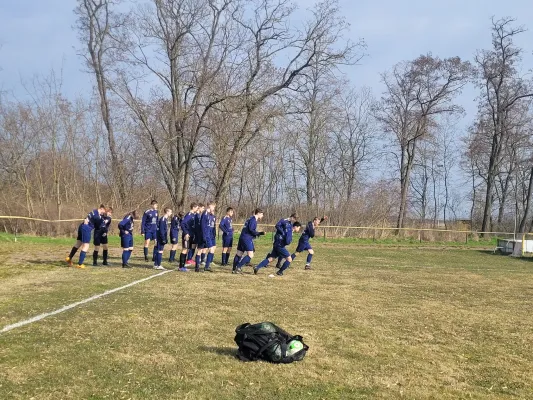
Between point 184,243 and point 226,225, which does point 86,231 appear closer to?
point 184,243

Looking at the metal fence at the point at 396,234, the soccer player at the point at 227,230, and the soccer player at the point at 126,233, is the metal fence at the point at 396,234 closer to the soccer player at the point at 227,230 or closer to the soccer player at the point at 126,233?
the soccer player at the point at 227,230

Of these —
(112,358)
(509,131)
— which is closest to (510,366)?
(112,358)

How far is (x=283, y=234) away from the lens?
1484cm

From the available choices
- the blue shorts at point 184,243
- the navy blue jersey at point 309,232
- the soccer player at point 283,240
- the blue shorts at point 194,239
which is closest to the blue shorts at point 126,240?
the blue shorts at point 184,243

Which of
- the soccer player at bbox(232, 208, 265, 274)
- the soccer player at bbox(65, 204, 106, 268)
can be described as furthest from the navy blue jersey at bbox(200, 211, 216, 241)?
the soccer player at bbox(65, 204, 106, 268)

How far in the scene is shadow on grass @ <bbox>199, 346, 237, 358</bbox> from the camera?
6.16 meters

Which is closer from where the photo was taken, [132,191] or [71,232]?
[71,232]

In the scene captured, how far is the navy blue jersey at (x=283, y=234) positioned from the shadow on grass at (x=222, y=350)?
8.45 m

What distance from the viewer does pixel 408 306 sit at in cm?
1007

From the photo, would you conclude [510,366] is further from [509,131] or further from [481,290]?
[509,131]

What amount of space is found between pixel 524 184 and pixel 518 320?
156 ft

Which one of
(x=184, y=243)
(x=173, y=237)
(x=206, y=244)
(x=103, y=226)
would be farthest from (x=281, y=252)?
(x=103, y=226)

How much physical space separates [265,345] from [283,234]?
902cm

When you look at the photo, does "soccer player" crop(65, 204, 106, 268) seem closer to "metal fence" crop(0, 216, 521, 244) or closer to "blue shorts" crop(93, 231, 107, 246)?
"blue shorts" crop(93, 231, 107, 246)
